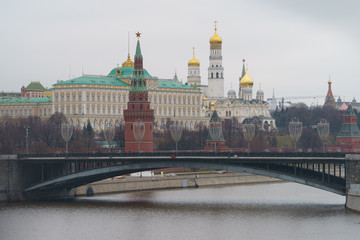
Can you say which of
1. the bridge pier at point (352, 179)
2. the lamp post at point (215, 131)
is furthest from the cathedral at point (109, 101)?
the bridge pier at point (352, 179)

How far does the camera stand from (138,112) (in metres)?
107

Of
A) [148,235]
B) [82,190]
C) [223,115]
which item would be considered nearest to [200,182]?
[82,190]

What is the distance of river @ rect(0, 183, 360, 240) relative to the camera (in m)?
62.8

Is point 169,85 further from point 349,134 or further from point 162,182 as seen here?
point 162,182

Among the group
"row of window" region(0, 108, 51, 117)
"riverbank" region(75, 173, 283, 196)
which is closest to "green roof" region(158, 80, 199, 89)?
"row of window" region(0, 108, 51, 117)

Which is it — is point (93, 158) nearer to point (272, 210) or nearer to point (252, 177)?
point (272, 210)

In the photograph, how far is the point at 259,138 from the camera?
142 m

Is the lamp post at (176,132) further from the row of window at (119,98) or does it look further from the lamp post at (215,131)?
the row of window at (119,98)

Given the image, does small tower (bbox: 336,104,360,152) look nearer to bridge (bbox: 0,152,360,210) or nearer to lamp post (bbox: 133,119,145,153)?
lamp post (bbox: 133,119,145,153)

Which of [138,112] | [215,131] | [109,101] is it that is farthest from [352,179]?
[109,101]

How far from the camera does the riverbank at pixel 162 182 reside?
88375mm

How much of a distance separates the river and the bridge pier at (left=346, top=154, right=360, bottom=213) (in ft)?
2.31

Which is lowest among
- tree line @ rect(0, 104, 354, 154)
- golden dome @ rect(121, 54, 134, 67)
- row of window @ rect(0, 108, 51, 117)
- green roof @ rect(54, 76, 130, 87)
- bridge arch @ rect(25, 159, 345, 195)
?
bridge arch @ rect(25, 159, 345, 195)

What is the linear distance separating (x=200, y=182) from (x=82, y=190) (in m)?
16.5
